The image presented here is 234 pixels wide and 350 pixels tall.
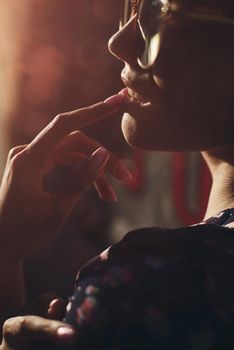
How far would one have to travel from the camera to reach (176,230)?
1.15 metres

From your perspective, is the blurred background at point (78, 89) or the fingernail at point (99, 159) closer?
the fingernail at point (99, 159)

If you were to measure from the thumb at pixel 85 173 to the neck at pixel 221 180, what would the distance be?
0.94ft

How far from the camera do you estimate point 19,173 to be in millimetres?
1648

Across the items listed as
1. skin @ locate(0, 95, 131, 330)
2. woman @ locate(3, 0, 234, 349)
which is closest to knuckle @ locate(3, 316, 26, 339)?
woman @ locate(3, 0, 234, 349)

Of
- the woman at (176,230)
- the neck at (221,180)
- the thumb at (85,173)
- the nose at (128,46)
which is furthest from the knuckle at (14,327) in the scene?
the nose at (128,46)

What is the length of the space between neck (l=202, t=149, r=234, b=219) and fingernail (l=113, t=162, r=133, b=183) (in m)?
0.29

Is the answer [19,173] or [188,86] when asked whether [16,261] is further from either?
[188,86]

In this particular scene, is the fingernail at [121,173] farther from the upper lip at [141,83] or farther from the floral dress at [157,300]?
the floral dress at [157,300]

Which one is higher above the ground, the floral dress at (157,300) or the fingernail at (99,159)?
the fingernail at (99,159)

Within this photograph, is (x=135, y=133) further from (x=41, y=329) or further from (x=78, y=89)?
(x=78, y=89)

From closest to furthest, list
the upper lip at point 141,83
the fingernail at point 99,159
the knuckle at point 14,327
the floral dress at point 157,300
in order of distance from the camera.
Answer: the floral dress at point 157,300 < the knuckle at point 14,327 < the upper lip at point 141,83 < the fingernail at point 99,159

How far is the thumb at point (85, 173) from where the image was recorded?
1569mm

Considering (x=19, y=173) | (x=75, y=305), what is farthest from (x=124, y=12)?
(x=75, y=305)

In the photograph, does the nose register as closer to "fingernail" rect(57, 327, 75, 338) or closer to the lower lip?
the lower lip
